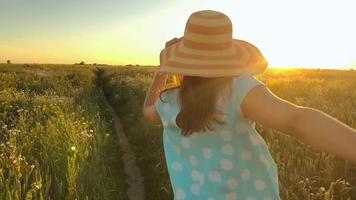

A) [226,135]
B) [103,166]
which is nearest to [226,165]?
[226,135]

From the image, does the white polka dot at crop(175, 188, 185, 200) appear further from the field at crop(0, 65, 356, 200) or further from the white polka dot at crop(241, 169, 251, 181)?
the field at crop(0, 65, 356, 200)

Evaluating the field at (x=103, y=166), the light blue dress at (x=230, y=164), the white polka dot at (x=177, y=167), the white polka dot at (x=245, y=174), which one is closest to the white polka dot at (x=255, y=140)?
the light blue dress at (x=230, y=164)

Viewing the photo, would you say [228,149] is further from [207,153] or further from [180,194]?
[180,194]

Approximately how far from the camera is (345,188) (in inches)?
198

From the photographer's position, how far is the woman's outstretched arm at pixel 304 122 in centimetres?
153

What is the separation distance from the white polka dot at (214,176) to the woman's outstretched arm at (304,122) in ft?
1.05

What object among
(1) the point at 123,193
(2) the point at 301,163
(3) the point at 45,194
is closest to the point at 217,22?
(3) the point at 45,194

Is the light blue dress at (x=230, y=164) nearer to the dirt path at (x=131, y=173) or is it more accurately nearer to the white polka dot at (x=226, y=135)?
the white polka dot at (x=226, y=135)

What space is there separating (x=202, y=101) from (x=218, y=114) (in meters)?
0.08

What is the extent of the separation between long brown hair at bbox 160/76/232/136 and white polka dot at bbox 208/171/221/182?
0.18 m

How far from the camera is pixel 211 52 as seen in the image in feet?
6.49

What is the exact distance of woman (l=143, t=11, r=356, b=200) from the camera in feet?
6.36

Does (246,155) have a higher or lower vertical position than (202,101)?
lower

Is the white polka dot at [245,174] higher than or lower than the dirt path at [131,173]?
higher
